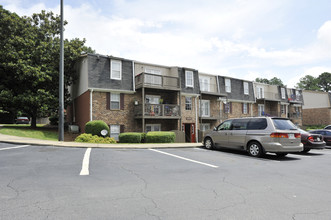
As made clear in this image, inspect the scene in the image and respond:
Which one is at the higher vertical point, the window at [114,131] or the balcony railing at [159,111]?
the balcony railing at [159,111]

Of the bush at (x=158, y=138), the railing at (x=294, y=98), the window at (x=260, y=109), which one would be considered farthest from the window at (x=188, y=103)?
the railing at (x=294, y=98)

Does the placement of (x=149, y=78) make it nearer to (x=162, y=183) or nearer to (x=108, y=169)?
(x=108, y=169)

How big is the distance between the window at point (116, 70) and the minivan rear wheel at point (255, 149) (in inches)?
499

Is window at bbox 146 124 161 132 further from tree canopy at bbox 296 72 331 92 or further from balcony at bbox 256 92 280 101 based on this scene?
tree canopy at bbox 296 72 331 92

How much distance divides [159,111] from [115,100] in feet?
12.8

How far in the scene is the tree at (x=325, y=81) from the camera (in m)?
74.1

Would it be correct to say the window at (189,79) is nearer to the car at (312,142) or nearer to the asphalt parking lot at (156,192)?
the car at (312,142)

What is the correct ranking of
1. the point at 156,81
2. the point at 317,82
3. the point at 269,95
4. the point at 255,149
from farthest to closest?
1. the point at 317,82
2. the point at 269,95
3. the point at 156,81
4. the point at 255,149

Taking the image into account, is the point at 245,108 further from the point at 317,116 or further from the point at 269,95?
the point at 317,116

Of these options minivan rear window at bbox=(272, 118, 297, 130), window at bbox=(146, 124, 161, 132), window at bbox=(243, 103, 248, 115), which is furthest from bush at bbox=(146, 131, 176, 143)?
window at bbox=(243, 103, 248, 115)

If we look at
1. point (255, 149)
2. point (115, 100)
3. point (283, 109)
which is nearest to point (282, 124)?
point (255, 149)

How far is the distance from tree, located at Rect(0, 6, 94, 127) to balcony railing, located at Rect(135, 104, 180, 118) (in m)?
7.39

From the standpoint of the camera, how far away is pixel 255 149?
988cm

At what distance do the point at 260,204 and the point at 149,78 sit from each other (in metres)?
16.5
